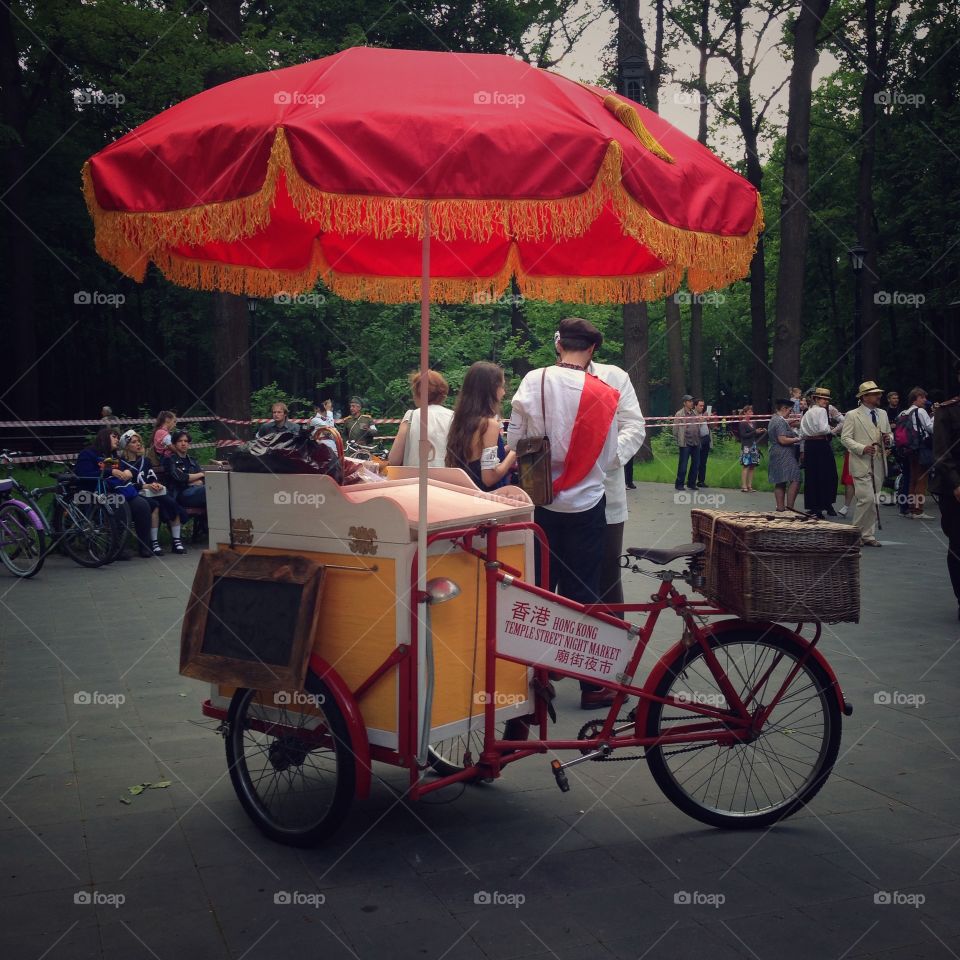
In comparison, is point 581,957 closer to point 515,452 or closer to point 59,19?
point 515,452

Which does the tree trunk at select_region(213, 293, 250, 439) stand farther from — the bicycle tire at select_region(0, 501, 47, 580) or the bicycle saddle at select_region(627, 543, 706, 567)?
the bicycle saddle at select_region(627, 543, 706, 567)

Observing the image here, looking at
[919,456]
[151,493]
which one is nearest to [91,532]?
[151,493]

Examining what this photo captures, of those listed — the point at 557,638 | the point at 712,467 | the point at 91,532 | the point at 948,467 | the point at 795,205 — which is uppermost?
the point at 795,205

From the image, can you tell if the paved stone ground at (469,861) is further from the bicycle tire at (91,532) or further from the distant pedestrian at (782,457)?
the distant pedestrian at (782,457)

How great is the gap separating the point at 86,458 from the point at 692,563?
28.7 ft

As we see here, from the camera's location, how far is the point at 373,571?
12.8 ft

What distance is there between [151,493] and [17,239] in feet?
49.1

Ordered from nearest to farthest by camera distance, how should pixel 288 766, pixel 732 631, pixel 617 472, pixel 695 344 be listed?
pixel 732 631 < pixel 288 766 < pixel 617 472 < pixel 695 344

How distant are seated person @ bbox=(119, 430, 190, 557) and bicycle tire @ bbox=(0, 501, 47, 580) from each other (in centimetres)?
135

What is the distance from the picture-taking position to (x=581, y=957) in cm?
321

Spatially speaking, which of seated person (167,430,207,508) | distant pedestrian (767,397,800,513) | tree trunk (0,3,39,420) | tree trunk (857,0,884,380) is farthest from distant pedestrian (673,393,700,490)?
tree trunk (0,3,39,420)

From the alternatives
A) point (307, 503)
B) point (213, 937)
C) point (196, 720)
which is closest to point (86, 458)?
point (196, 720)

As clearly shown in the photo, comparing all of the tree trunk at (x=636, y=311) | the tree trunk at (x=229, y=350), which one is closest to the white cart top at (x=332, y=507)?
the tree trunk at (x=229, y=350)

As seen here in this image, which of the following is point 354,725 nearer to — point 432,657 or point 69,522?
point 432,657
